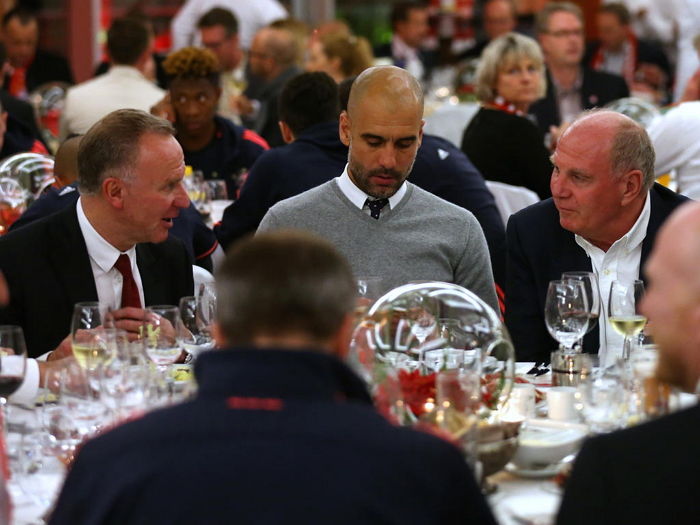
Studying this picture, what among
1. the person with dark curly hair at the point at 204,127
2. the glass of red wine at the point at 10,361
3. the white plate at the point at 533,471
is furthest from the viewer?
the person with dark curly hair at the point at 204,127

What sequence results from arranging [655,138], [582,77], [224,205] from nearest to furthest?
[655,138] < [224,205] < [582,77]

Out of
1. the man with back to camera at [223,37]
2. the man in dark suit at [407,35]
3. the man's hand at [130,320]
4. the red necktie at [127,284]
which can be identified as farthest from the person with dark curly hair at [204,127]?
the man in dark suit at [407,35]

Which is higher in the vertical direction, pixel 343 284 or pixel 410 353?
pixel 343 284

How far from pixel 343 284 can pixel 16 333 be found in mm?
1237

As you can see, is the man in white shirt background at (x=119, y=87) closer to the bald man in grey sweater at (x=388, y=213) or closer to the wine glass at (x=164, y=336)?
the bald man in grey sweater at (x=388, y=213)

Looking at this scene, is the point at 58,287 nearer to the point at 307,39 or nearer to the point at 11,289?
the point at 11,289

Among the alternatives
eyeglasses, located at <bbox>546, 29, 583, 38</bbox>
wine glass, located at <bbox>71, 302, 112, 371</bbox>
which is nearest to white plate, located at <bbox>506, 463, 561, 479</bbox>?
wine glass, located at <bbox>71, 302, 112, 371</bbox>

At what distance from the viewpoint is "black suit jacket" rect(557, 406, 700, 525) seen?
5.49ft

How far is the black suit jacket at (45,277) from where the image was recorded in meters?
3.54

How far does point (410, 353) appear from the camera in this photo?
268 cm

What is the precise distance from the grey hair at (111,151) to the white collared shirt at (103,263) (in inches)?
3.1

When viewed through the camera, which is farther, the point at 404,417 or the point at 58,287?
the point at 58,287

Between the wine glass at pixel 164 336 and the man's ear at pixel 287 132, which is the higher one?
the wine glass at pixel 164 336

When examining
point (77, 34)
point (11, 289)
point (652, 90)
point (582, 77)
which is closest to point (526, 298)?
point (11, 289)
